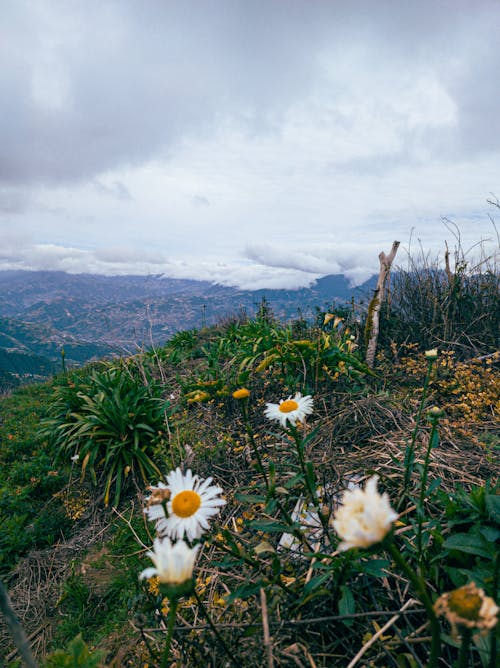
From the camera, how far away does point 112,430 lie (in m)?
3.18

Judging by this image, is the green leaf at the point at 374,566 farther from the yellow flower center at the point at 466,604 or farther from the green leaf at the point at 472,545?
the yellow flower center at the point at 466,604

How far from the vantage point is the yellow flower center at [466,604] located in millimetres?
521

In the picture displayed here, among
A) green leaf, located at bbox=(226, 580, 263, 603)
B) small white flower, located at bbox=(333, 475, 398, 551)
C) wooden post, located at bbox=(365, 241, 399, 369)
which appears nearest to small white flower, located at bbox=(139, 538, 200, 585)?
small white flower, located at bbox=(333, 475, 398, 551)

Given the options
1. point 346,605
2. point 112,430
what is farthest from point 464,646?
point 112,430

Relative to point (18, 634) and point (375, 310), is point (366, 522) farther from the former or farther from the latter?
point (375, 310)

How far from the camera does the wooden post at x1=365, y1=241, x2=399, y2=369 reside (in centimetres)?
367

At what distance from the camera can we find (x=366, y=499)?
2.08ft

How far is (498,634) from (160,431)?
2895mm

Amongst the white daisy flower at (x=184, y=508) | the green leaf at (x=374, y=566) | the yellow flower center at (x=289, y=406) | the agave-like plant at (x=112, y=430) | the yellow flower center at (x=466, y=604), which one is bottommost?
the agave-like plant at (x=112, y=430)

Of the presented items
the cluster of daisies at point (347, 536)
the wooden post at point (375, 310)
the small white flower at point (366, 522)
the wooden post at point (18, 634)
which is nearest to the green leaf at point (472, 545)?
the cluster of daisies at point (347, 536)

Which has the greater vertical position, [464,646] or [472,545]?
[464,646]

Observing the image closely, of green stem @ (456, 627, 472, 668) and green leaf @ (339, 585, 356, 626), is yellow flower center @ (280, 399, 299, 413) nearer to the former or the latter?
green leaf @ (339, 585, 356, 626)

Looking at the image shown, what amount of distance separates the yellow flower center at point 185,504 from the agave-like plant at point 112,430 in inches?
70.3

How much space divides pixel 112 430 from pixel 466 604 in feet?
10.4
